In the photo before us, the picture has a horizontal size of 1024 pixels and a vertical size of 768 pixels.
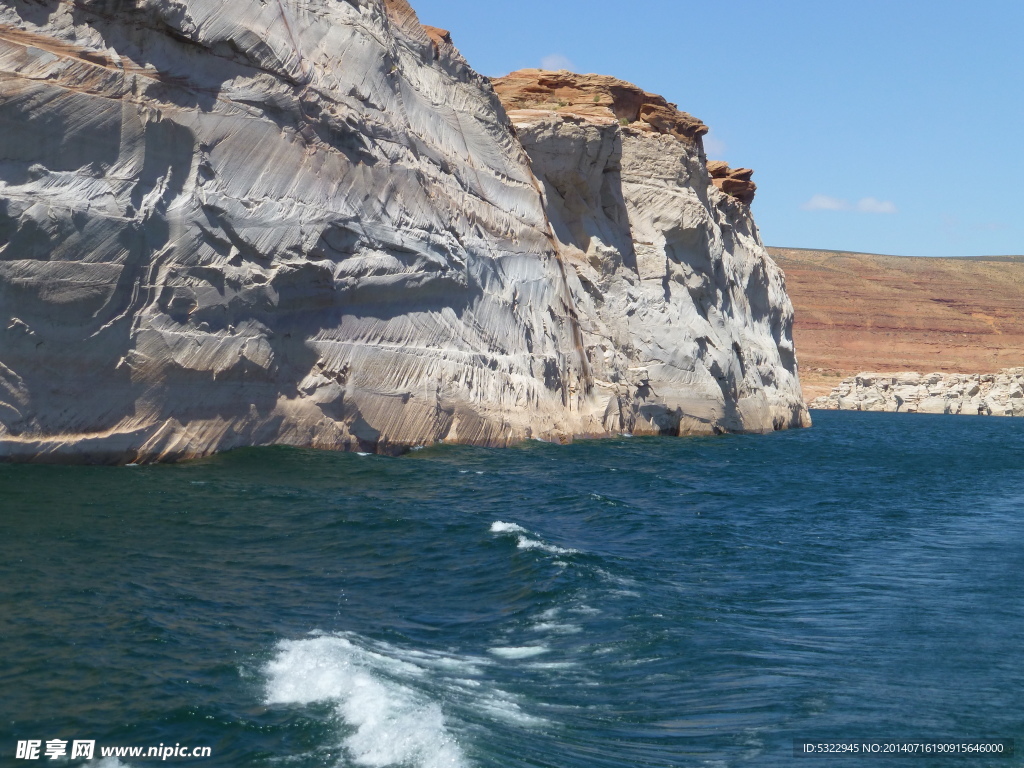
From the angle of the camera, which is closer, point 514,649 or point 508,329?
point 514,649

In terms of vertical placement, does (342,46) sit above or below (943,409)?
above

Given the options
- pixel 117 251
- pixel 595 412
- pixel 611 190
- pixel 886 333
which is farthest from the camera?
pixel 886 333

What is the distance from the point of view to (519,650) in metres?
8.55

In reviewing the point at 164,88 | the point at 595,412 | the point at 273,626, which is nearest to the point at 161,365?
the point at 164,88

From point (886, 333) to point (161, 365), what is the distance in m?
98.6

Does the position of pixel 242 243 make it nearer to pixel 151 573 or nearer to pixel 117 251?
pixel 117 251

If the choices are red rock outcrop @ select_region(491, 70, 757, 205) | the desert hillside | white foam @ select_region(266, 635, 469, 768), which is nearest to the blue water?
white foam @ select_region(266, 635, 469, 768)

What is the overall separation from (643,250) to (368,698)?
24865mm

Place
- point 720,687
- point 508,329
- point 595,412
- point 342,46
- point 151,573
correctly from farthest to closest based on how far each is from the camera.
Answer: point 595,412 → point 508,329 → point 342,46 → point 151,573 → point 720,687

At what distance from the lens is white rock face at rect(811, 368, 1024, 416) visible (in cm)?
7681

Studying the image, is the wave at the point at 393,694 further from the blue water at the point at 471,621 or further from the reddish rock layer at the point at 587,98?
the reddish rock layer at the point at 587,98

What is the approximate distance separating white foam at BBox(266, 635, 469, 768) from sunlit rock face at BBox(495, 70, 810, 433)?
63.0ft

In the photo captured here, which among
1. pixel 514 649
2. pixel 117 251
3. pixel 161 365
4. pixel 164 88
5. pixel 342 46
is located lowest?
pixel 514 649

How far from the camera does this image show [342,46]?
773 inches
